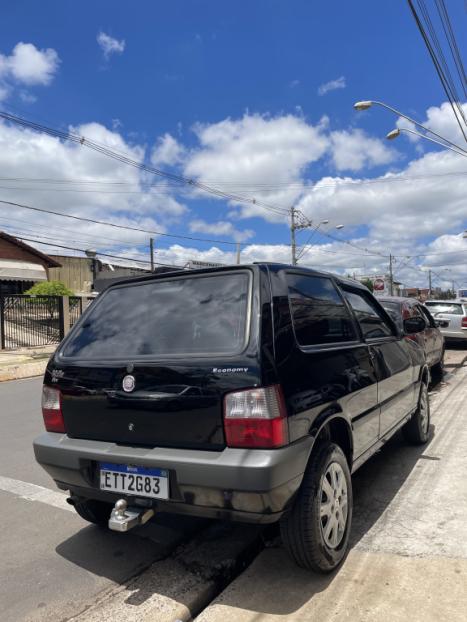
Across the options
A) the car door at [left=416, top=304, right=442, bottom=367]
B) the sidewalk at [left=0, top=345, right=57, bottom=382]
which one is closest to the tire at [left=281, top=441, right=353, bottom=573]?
the car door at [left=416, top=304, right=442, bottom=367]

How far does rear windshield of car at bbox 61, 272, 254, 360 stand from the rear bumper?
53 centimetres

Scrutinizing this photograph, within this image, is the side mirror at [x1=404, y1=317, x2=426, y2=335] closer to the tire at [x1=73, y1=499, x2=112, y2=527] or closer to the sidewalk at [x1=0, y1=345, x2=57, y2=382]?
the tire at [x1=73, y1=499, x2=112, y2=527]

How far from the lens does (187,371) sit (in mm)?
2504

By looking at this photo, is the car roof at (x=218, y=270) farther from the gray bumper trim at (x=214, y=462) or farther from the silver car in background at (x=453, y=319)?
the silver car in background at (x=453, y=319)

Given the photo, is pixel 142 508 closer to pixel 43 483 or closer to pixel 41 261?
pixel 43 483

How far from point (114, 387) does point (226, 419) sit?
71 centimetres

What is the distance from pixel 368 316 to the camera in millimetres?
4094

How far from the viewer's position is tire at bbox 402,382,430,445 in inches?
197

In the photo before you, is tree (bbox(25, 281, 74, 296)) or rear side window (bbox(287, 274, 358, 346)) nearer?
rear side window (bbox(287, 274, 358, 346))

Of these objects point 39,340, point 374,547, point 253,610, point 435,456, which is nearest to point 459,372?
point 435,456

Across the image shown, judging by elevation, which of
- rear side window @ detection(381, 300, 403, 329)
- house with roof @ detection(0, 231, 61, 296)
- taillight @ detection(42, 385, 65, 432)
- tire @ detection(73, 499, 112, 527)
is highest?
house with roof @ detection(0, 231, 61, 296)

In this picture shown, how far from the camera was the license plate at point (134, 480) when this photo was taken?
250cm

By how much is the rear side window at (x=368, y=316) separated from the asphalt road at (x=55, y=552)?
2035 millimetres

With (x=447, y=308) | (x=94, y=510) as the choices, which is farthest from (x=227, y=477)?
(x=447, y=308)
